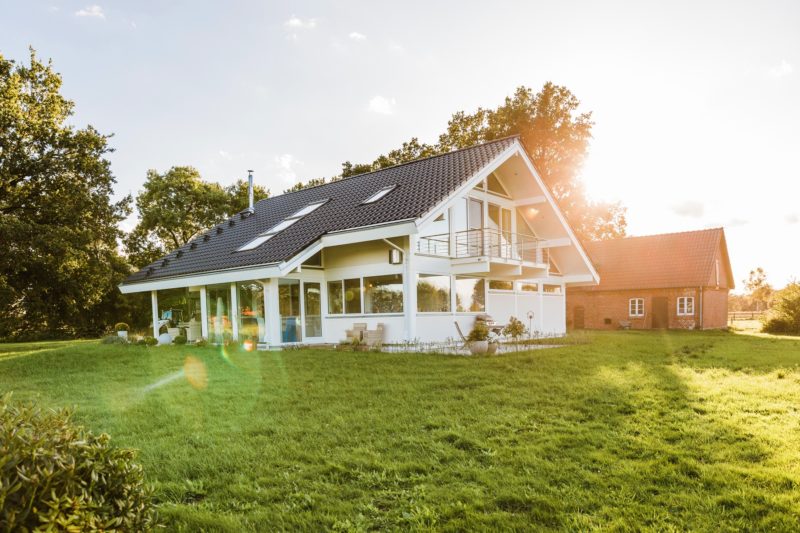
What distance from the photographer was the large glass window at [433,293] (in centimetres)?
1567

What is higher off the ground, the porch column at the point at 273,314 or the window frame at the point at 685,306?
the porch column at the point at 273,314

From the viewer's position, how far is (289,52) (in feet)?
49.0

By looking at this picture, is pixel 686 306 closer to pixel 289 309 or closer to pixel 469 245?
pixel 469 245

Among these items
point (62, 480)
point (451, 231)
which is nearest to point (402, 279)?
point (451, 231)

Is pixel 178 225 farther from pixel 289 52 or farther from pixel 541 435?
pixel 541 435

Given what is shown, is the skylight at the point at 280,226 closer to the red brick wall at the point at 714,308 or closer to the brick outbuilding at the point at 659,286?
the brick outbuilding at the point at 659,286

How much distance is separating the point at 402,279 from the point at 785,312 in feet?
72.3

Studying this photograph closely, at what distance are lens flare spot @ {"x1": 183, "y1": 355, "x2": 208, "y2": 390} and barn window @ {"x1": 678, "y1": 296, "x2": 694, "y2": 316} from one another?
84.5 feet

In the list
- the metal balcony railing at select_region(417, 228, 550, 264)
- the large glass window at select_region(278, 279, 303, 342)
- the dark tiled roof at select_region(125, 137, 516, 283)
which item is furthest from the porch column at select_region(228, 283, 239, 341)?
the metal balcony railing at select_region(417, 228, 550, 264)

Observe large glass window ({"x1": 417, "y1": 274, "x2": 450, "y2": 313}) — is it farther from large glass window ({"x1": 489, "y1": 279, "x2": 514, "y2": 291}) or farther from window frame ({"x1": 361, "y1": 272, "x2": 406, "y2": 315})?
large glass window ({"x1": 489, "y1": 279, "x2": 514, "y2": 291})

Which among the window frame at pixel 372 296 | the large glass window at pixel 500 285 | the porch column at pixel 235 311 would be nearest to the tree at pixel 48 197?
the porch column at pixel 235 311

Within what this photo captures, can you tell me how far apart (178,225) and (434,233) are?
23.9 metres

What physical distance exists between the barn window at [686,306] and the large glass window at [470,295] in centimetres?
1671

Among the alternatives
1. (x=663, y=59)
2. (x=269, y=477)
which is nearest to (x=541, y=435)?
(x=269, y=477)
